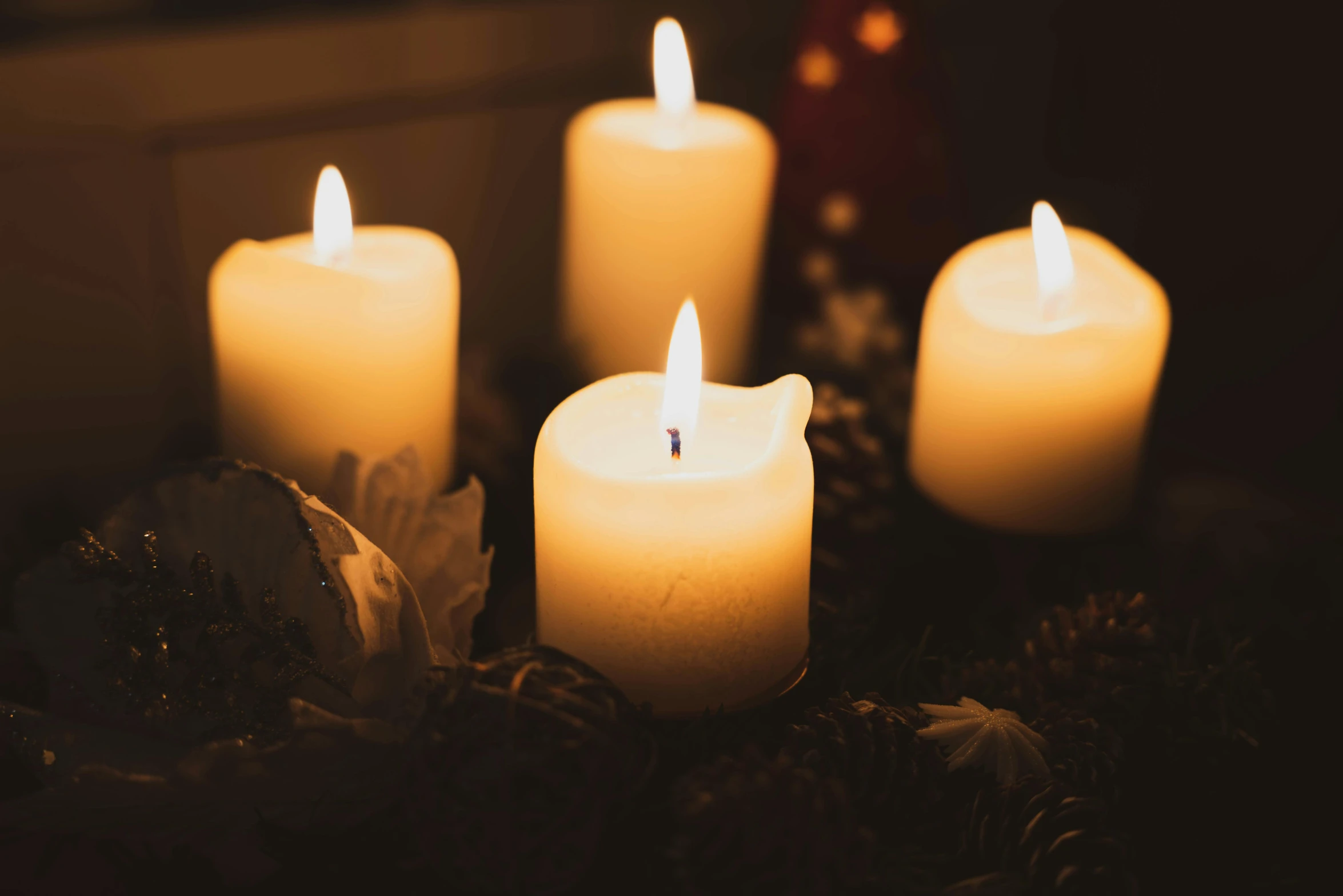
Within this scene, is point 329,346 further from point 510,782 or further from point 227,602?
point 510,782

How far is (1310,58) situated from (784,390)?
648 millimetres

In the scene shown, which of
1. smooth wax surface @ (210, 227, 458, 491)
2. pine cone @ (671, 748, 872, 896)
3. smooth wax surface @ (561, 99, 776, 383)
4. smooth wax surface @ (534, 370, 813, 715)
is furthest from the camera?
smooth wax surface @ (561, 99, 776, 383)

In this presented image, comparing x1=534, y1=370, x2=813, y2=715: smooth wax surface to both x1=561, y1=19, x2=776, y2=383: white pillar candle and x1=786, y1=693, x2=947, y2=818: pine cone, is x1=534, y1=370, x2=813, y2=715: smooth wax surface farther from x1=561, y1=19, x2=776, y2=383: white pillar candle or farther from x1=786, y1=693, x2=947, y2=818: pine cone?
x1=561, y1=19, x2=776, y2=383: white pillar candle

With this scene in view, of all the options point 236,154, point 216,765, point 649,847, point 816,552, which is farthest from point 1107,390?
point 236,154

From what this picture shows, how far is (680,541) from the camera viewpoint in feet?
1.87

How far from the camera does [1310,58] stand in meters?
0.97

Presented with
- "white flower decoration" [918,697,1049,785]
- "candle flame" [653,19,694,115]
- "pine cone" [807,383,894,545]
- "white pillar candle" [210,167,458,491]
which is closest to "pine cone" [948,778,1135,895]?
"white flower decoration" [918,697,1049,785]

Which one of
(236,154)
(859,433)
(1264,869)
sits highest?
(236,154)

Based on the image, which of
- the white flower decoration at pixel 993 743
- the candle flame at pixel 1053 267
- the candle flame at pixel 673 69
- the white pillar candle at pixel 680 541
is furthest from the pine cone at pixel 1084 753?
the candle flame at pixel 673 69

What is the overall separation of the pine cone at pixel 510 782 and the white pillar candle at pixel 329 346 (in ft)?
1.01

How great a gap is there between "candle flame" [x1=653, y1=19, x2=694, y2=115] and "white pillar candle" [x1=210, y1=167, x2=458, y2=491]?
0.23 meters

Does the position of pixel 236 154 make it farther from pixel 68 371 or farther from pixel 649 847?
pixel 649 847

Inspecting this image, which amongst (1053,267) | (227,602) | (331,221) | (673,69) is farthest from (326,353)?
(1053,267)

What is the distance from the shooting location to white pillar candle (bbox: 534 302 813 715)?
567mm
